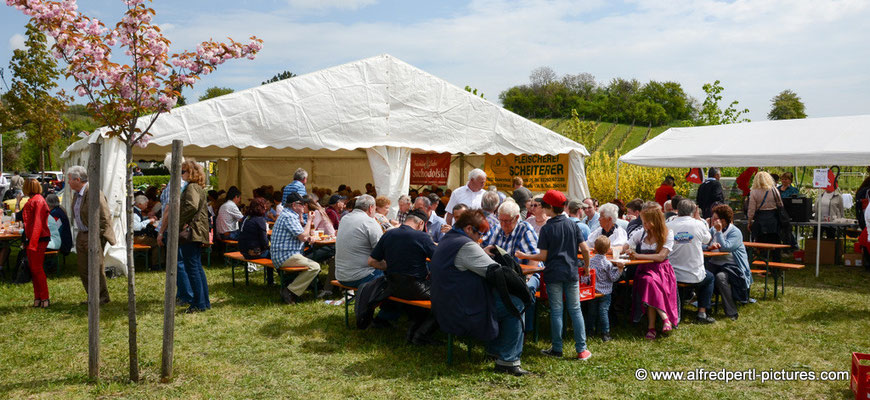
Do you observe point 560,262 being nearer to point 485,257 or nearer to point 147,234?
point 485,257

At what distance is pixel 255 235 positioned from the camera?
7613 millimetres

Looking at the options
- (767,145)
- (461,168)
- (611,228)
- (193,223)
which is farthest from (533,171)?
(193,223)

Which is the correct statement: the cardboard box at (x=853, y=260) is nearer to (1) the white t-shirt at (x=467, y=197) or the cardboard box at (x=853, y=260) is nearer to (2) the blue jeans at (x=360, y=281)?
(1) the white t-shirt at (x=467, y=197)

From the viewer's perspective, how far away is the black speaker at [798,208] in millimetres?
10359

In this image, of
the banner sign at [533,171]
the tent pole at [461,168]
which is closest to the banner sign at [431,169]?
the banner sign at [533,171]

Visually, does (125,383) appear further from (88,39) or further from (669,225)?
(669,225)

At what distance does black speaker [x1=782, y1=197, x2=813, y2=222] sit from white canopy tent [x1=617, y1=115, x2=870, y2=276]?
1.08 metres

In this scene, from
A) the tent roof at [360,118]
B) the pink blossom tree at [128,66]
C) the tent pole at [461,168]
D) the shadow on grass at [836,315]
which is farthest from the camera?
the tent pole at [461,168]

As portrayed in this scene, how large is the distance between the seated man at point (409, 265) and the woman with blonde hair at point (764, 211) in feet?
21.5

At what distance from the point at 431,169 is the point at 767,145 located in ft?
19.6

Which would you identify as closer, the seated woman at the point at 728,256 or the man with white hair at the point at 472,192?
the seated woman at the point at 728,256

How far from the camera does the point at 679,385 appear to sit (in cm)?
432

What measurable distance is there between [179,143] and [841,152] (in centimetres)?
851

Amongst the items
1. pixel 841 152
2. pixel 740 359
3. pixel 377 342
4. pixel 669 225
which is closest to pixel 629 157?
pixel 841 152
